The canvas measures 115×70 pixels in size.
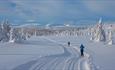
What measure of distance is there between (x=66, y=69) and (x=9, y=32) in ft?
165

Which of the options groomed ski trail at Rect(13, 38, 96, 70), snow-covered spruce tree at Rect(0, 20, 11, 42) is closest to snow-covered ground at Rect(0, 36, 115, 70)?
groomed ski trail at Rect(13, 38, 96, 70)

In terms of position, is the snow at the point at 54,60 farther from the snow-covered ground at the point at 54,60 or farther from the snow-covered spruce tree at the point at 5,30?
the snow-covered spruce tree at the point at 5,30

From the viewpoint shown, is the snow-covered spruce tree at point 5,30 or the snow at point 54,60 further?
the snow-covered spruce tree at point 5,30

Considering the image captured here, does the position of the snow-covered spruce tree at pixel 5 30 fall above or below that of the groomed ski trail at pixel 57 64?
above

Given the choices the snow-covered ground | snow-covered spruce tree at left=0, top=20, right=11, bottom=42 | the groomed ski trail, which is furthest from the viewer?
snow-covered spruce tree at left=0, top=20, right=11, bottom=42

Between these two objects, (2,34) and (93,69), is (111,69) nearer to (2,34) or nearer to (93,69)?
(93,69)

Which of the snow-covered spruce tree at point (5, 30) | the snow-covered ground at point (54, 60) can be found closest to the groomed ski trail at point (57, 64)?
the snow-covered ground at point (54, 60)

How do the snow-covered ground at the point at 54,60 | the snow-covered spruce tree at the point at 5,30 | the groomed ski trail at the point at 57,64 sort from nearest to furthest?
the groomed ski trail at the point at 57,64
the snow-covered ground at the point at 54,60
the snow-covered spruce tree at the point at 5,30

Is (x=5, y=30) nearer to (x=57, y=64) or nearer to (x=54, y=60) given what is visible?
(x=54, y=60)

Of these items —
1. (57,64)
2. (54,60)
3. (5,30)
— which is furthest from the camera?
(5,30)

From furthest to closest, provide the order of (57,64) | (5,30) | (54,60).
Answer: (5,30) → (54,60) → (57,64)

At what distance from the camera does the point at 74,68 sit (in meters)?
17.2

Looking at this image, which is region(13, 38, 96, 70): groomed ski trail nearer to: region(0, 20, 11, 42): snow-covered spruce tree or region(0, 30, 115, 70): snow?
region(0, 30, 115, 70): snow

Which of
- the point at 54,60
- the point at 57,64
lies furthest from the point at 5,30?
the point at 57,64
